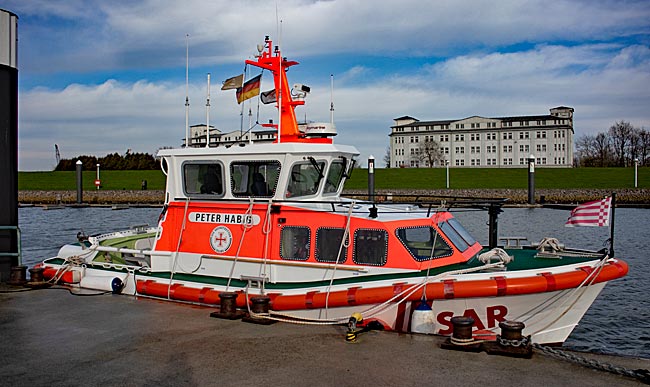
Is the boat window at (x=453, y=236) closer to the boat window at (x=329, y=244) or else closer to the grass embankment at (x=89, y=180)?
the boat window at (x=329, y=244)

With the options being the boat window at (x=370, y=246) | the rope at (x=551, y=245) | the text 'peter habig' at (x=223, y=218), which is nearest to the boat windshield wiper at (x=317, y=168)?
the text 'peter habig' at (x=223, y=218)

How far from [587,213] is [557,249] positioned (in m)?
1.29

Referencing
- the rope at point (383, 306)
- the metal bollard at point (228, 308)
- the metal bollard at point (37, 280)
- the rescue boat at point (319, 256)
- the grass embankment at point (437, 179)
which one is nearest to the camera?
the rope at point (383, 306)

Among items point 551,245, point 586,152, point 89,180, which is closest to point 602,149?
point 586,152

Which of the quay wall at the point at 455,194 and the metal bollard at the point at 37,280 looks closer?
the metal bollard at the point at 37,280

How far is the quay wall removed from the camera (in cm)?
4859

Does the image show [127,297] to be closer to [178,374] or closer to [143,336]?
[143,336]

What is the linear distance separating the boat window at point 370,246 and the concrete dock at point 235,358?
128 centimetres

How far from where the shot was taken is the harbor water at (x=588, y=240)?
11312 millimetres

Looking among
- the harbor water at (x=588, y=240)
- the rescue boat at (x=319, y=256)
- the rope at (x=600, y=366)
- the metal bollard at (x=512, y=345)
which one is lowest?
the harbor water at (x=588, y=240)

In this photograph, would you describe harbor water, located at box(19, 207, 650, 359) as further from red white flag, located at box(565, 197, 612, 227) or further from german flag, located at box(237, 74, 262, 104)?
german flag, located at box(237, 74, 262, 104)

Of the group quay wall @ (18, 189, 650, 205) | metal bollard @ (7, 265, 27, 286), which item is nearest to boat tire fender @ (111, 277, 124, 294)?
metal bollard @ (7, 265, 27, 286)

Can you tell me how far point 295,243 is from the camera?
8.74m

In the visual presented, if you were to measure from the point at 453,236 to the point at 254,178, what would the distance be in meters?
3.24
